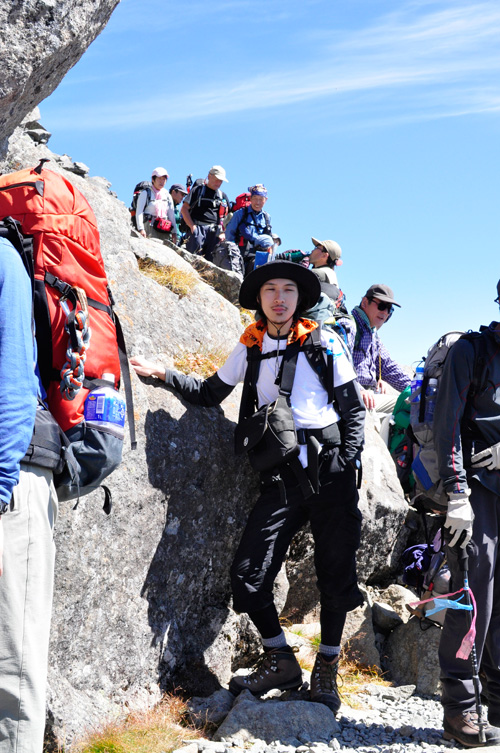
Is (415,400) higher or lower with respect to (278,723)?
higher

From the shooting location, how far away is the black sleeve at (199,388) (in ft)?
22.6

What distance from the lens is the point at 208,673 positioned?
6656 mm

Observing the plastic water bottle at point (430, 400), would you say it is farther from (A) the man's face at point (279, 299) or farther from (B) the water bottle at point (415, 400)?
(A) the man's face at point (279, 299)

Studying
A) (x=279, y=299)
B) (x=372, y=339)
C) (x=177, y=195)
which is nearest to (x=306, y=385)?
(x=279, y=299)

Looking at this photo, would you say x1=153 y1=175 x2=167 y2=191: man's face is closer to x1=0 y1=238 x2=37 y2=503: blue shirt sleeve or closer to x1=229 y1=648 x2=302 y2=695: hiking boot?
x1=229 y1=648 x2=302 y2=695: hiking boot

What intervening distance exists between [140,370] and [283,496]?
64.7 inches

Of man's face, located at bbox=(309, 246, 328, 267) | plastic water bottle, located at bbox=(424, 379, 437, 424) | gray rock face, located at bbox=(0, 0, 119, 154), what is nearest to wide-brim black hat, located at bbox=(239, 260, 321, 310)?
plastic water bottle, located at bbox=(424, 379, 437, 424)

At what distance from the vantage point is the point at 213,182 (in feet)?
55.4

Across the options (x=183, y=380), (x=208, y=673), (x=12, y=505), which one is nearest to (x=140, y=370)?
(x=183, y=380)

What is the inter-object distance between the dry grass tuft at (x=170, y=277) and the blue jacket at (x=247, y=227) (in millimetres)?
7256

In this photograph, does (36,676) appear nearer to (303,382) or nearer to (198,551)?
(198,551)

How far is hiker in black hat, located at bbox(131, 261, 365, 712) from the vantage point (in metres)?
6.38

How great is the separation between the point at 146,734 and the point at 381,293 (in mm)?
6601

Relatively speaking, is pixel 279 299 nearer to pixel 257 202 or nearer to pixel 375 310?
pixel 375 310
